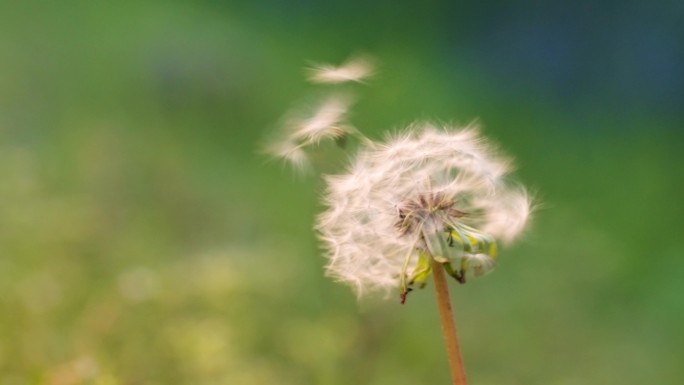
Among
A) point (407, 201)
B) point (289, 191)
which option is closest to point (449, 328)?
point (407, 201)

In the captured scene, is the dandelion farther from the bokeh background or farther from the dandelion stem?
the bokeh background

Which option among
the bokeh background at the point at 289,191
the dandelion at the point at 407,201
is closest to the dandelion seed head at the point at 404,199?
the dandelion at the point at 407,201

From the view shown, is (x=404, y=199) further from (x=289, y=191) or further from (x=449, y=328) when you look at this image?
(x=289, y=191)

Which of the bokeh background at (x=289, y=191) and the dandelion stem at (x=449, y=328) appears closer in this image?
the dandelion stem at (x=449, y=328)

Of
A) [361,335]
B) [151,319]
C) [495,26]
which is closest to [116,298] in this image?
[151,319]

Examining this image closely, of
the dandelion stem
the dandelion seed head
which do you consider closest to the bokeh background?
the dandelion seed head

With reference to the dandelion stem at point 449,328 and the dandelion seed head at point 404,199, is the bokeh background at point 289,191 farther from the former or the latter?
the dandelion stem at point 449,328
